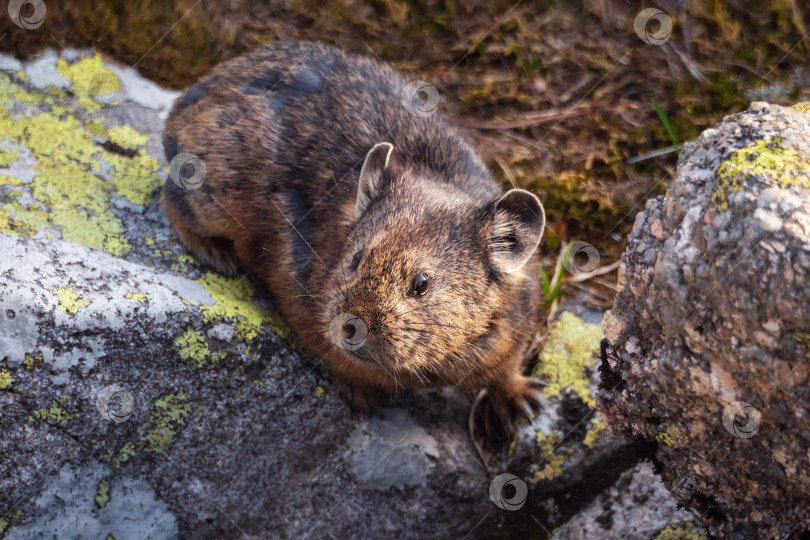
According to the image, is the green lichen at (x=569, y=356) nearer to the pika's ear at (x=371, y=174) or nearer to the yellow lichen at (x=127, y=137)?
the pika's ear at (x=371, y=174)

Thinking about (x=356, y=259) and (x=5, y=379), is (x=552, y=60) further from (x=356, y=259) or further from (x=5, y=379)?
(x=5, y=379)

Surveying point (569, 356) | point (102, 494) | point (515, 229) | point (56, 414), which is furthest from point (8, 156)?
point (569, 356)

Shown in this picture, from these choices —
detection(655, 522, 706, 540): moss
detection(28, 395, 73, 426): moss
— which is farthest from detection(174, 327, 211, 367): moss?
detection(655, 522, 706, 540): moss

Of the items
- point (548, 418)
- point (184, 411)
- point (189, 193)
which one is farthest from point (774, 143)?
point (189, 193)

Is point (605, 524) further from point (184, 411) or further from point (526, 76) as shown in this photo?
point (526, 76)

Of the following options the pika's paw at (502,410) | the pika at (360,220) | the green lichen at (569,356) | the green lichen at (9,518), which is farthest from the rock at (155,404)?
the green lichen at (569,356)
